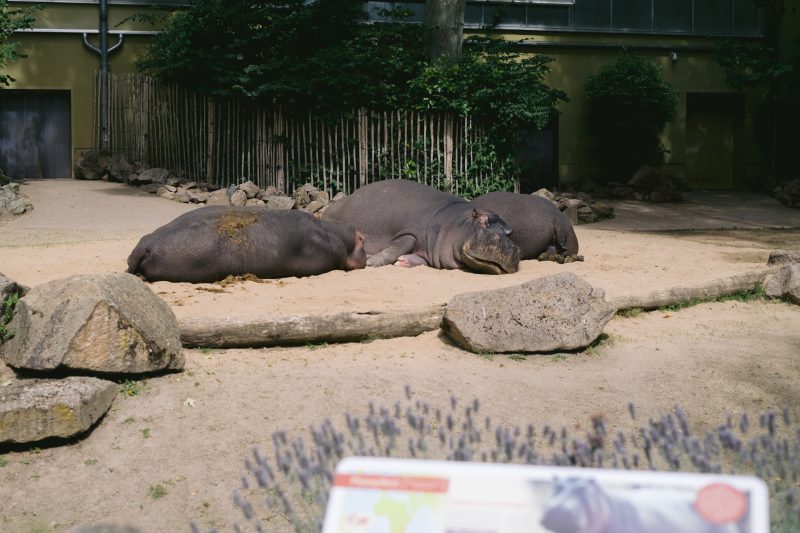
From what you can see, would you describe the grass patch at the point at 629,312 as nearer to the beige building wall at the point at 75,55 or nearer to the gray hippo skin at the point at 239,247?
the gray hippo skin at the point at 239,247

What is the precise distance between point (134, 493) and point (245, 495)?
48 cm

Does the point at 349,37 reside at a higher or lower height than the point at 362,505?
higher

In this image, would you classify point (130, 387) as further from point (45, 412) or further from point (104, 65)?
point (104, 65)

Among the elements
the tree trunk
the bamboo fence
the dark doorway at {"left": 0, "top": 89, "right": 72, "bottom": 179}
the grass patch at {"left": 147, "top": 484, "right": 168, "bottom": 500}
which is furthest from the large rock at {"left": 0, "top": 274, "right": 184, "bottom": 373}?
the dark doorway at {"left": 0, "top": 89, "right": 72, "bottom": 179}

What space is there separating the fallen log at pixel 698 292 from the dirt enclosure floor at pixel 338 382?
0.34ft

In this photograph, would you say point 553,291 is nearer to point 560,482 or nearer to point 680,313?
point 680,313

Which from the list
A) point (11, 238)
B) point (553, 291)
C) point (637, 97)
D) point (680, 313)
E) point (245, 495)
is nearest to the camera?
point (245, 495)

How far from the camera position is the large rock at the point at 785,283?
6.55 metres

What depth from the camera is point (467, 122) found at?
14070 millimetres

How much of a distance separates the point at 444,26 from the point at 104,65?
6116 mm

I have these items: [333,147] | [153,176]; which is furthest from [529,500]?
[153,176]

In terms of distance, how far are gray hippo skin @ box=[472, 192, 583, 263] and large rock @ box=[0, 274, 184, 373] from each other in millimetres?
4784

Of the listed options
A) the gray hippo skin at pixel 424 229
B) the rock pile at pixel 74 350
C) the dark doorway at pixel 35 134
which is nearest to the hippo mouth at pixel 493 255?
the gray hippo skin at pixel 424 229

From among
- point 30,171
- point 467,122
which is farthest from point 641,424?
point 30,171
